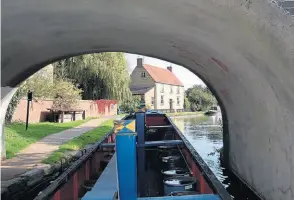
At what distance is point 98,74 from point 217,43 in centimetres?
2678

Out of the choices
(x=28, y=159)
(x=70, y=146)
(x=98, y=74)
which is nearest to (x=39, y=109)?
(x=98, y=74)

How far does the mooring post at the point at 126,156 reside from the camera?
11.2ft

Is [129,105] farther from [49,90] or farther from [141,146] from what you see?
[141,146]

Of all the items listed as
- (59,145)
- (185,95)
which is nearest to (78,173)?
(59,145)

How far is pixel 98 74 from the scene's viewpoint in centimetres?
3173

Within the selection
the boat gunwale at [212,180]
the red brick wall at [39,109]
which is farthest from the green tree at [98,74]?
the boat gunwale at [212,180]

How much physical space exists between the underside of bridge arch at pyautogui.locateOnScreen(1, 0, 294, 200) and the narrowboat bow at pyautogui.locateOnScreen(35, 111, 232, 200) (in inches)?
54.7

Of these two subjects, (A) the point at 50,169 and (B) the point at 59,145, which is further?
(B) the point at 59,145

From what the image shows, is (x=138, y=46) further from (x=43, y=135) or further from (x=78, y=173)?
(x=43, y=135)

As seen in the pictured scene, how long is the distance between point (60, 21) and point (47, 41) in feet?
4.67

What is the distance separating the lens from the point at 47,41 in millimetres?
7031

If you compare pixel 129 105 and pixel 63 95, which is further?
pixel 129 105

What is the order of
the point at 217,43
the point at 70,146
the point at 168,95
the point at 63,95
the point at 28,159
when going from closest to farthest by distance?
the point at 217,43 < the point at 28,159 < the point at 70,146 < the point at 63,95 < the point at 168,95

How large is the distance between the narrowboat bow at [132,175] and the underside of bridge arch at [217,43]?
4.56 ft
